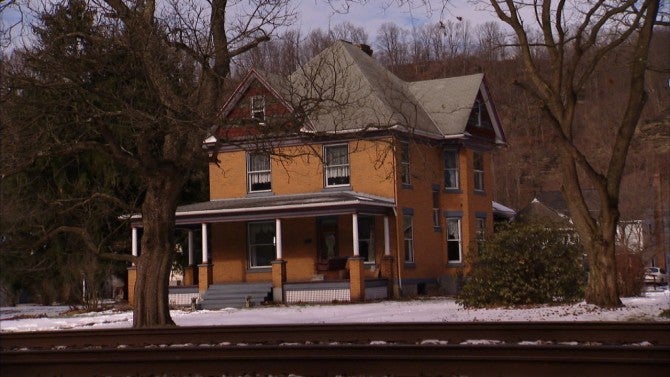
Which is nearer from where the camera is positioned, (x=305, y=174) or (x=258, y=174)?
(x=305, y=174)

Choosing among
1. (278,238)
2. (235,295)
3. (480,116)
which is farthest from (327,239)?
(480,116)

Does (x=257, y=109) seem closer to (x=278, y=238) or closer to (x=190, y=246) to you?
(x=278, y=238)

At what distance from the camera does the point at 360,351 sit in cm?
1174

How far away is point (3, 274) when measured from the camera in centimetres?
3784

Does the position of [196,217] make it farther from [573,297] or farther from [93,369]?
[93,369]

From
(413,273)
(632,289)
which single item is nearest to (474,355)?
(632,289)

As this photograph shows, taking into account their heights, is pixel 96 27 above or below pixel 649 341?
above

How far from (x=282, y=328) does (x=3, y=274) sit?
25.5 m

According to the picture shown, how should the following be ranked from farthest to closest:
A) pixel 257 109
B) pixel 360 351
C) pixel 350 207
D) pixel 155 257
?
1. pixel 350 207
2. pixel 257 109
3. pixel 155 257
4. pixel 360 351

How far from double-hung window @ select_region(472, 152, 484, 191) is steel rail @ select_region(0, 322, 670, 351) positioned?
23956 mm

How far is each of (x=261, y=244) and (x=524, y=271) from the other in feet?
41.2

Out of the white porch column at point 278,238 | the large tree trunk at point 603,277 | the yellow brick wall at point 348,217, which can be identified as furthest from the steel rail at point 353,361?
the yellow brick wall at point 348,217

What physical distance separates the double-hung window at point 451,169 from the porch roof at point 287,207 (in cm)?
475

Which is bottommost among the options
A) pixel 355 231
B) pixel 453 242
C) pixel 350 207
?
pixel 453 242
